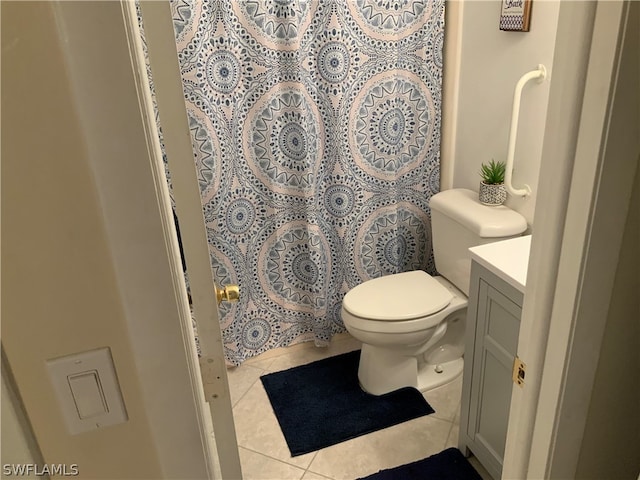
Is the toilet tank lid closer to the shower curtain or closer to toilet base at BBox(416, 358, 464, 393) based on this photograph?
the shower curtain

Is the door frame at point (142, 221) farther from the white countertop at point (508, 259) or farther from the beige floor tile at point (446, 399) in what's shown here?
the beige floor tile at point (446, 399)

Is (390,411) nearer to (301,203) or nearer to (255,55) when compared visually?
(301,203)

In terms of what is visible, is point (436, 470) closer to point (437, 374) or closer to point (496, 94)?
point (437, 374)

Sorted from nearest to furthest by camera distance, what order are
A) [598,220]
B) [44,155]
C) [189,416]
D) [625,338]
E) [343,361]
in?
1. [44,155]
2. [189,416]
3. [598,220]
4. [625,338]
5. [343,361]

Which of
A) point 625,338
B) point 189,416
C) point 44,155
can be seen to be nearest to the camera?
point 44,155

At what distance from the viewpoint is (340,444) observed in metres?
2.08

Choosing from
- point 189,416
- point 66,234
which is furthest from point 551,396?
point 66,234

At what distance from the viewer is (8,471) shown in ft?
2.10

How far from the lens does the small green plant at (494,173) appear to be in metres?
2.15

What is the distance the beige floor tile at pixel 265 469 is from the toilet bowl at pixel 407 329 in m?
0.51

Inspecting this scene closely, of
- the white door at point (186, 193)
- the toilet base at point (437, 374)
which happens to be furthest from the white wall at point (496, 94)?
the white door at point (186, 193)

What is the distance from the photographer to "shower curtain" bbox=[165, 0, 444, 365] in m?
2.10

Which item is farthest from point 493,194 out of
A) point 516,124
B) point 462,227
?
point 516,124

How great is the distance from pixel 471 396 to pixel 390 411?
0.48 meters
